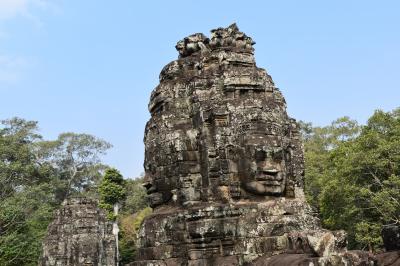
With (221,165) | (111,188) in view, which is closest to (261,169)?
(221,165)

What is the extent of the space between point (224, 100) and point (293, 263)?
344 centimetres

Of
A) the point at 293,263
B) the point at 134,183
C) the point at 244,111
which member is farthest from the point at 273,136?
the point at 134,183

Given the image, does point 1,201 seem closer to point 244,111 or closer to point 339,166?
point 339,166

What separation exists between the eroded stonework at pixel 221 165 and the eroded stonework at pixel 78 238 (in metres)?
6.92

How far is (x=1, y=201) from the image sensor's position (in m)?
23.1

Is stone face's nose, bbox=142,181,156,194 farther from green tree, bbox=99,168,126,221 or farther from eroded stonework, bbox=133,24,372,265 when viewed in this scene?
green tree, bbox=99,168,126,221

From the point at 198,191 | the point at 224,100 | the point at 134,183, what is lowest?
the point at 198,191

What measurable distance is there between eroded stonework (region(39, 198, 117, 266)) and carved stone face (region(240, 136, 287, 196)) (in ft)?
28.4

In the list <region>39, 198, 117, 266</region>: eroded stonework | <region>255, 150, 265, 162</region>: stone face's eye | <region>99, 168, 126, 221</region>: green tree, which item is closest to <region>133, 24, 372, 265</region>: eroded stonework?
<region>255, 150, 265, 162</region>: stone face's eye

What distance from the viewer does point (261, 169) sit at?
314 inches

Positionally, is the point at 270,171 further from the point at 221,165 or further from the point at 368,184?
the point at 368,184

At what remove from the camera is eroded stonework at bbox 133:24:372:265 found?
770cm

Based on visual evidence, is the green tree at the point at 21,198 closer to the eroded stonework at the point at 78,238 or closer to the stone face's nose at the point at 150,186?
the eroded stonework at the point at 78,238

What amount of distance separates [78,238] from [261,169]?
9.05 meters
